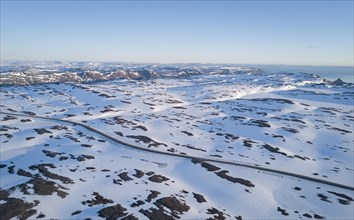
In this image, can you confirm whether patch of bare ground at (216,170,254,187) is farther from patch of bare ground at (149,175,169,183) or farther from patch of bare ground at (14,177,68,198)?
patch of bare ground at (14,177,68,198)

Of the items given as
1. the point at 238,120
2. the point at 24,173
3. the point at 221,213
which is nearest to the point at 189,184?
the point at 221,213

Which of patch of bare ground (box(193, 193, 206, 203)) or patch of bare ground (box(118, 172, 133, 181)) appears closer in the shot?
patch of bare ground (box(193, 193, 206, 203))

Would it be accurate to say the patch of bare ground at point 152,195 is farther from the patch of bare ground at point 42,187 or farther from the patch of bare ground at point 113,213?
the patch of bare ground at point 42,187

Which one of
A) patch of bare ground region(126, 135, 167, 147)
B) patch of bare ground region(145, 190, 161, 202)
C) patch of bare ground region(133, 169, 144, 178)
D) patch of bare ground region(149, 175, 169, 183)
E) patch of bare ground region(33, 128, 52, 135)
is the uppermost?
patch of bare ground region(33, 128, 52, 135)

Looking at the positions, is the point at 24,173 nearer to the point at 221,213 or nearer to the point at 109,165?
the point at 109,165

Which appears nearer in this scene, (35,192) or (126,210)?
(126,210)

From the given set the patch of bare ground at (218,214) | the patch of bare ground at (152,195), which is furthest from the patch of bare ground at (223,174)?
the patch of bare ground at (152,195)

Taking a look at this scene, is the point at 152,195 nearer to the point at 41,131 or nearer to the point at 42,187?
the point at 42,187

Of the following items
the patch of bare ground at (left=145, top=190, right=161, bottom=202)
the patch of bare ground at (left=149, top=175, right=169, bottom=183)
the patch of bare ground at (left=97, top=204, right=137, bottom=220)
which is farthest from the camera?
the patch of bare ground at (left=149, top=175, right=169, bottom=183)

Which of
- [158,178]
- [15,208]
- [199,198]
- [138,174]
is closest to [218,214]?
[199,198]

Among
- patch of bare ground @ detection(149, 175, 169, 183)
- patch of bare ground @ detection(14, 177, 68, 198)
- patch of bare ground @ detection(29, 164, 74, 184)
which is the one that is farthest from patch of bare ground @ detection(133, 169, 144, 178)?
patch of bare ground @ detection(14, 177, 68, 198)
